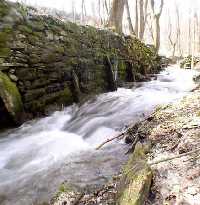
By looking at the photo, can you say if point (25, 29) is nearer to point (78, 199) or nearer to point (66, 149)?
point (66, 149)

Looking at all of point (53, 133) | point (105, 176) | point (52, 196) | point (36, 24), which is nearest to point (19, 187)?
point (52, 196)

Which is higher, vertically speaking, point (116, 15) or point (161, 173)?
point (116, 15)

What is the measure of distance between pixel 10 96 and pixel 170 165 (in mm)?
5206

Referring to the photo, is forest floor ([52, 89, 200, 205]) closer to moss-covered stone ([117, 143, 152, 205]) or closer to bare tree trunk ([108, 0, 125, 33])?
moss-covered stone ([117, 143, 152, 205])

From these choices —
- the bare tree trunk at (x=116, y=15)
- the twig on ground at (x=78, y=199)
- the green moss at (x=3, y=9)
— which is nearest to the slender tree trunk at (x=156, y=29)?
the bare tree trunk at (x=116, y=15)

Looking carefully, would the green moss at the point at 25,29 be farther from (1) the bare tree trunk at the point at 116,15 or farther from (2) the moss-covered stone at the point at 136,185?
(1) the bare tree trunk at the point at 116,15

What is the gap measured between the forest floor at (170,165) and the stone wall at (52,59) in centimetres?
414

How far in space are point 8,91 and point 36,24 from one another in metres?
→ 2.30

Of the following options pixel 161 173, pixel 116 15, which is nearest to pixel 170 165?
pixel 161 173

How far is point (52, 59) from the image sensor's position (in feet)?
30.5

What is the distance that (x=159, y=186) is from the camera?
3.33 metres

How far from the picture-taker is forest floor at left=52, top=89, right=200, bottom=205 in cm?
315

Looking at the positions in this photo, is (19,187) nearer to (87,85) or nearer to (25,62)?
(25,62)

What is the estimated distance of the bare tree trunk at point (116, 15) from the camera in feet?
50.3
